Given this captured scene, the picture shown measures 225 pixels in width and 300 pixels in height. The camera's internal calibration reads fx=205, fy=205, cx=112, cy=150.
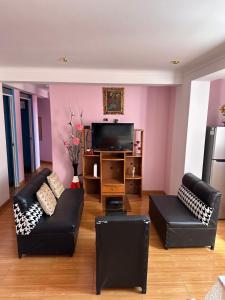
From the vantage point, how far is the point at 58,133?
177 inches

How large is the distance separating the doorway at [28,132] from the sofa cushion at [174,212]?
4.34m

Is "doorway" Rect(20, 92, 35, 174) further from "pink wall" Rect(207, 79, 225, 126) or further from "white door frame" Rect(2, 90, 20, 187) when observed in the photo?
"pink wall" Rect(207, 79, 225, 126)

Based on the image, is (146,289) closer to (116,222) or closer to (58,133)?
(116,222)

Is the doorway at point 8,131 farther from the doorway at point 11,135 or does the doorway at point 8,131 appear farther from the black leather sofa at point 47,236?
the black leather sofa at point 47,236

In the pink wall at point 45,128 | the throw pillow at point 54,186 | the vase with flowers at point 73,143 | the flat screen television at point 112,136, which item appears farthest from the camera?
the pink wall at point 45,128

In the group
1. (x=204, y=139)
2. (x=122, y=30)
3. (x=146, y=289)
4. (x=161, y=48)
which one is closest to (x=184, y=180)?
(x=204, y=139)

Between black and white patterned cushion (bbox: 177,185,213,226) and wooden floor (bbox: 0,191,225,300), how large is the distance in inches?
18.4

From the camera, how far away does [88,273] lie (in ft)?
7.66

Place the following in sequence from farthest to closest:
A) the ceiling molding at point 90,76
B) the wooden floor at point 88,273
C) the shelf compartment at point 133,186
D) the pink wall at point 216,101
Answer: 1. the shelf compartment at point 133,186
2. the pink wall at point 216,101
3. the ceiling molding at point 90,76
4. the wooden floor at point 88,273

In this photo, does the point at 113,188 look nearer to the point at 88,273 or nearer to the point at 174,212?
the point at 174,212

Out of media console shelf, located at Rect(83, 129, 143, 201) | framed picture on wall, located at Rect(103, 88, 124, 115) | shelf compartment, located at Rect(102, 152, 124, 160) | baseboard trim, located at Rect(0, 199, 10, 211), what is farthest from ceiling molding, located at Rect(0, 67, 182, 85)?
baseboard trim, located at Rect(0, 199, 10, 211)

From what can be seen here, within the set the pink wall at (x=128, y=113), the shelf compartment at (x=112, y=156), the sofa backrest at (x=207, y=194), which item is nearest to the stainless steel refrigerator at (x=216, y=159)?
the sofa backrest at (x=207, y=194)

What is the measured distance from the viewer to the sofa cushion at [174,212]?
2672 millimetres

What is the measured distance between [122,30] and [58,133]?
2.91 meters
